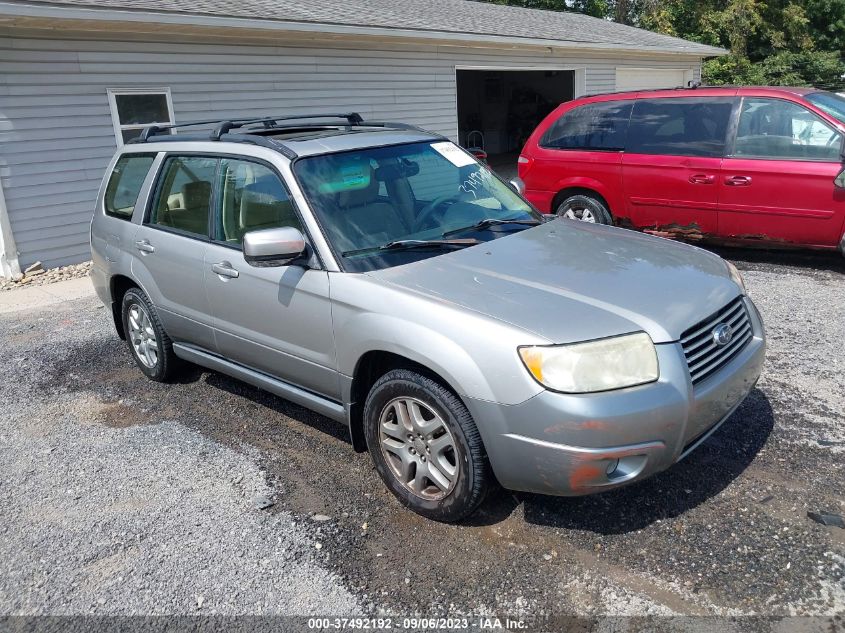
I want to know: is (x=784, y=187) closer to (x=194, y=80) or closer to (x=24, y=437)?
(x=24, y=437)

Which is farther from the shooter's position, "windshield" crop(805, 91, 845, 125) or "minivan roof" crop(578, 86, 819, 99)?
"minivan roof" crop(578, 86, 819, 99)

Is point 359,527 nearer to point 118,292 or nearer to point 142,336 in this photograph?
point 142,336

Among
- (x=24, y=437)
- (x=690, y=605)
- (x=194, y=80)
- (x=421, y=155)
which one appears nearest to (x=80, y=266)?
(x=194, y=80)

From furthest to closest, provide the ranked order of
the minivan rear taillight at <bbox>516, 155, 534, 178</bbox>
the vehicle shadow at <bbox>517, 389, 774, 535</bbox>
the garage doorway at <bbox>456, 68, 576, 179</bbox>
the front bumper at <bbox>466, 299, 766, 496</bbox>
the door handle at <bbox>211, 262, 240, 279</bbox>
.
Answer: the garage doorway at <bbox>456, 68, 576, 179</bbox> < the minivan rear taillight at <bbox>516, 155, 534, 178</bbox> < the door handle at <bbox>211, 262, 240, 279</bbox> < the vehicle shadow at <bbox>517, 389, 774, 535</bbox> < the front bumper at <bbox>466, 299, 766, 496</bbox>

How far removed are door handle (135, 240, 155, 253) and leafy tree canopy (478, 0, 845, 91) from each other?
92.3ft

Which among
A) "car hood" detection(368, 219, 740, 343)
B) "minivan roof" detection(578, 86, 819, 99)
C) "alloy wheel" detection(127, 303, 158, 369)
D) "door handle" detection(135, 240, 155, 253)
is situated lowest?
"alloy wheel" detection(127, 303, 158, 369)

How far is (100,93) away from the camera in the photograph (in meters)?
9.23

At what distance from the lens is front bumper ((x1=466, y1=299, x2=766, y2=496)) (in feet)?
9.02

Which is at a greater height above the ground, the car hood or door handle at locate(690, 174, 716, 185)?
the car hood

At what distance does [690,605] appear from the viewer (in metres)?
2.68

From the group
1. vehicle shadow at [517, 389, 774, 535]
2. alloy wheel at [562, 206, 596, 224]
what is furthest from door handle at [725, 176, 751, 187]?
vehicle shadow at [517, 389, 774, 535]

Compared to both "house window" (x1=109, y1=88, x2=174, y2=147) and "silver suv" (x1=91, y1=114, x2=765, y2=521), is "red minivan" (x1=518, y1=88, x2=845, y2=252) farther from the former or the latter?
"house window" (x1=109, y1=88, x2=174, y2=147)

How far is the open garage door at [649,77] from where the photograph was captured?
1858 cm

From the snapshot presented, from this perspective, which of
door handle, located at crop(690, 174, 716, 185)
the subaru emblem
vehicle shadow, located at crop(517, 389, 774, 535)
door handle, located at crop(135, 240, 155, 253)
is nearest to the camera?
the subaru emblem
